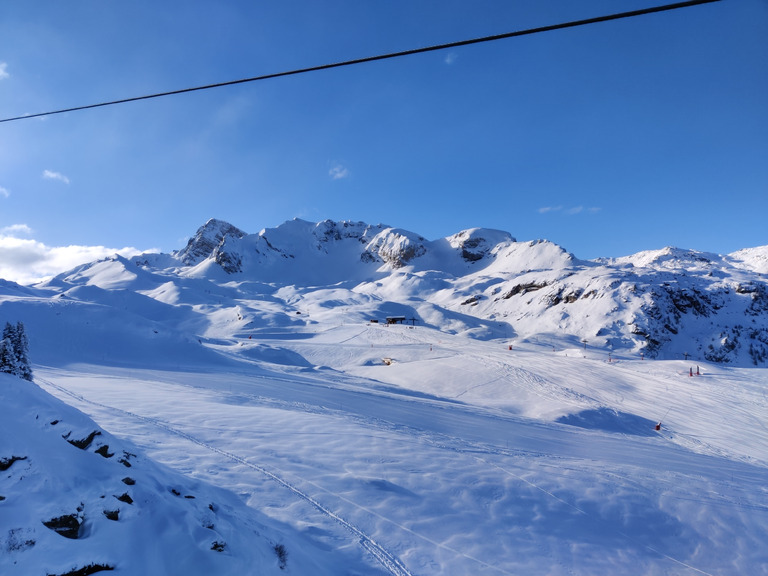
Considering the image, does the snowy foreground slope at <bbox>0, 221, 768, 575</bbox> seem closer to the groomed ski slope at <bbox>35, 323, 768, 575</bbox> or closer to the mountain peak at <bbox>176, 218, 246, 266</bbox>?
the groomed ski slope at <bbox>35, 323, 768, 575</bbox>

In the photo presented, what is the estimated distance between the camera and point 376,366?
3428 centimetres

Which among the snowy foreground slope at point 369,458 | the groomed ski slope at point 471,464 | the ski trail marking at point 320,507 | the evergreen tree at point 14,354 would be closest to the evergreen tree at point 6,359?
the evergreen tree at point 14,354

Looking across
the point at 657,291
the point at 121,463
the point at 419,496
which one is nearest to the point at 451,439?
the point at 419,496

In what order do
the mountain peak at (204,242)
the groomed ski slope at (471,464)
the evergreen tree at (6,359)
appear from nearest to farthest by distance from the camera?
the evergreen tree at (6,359)
the groomed ski slope at (471,464)
the mountain peak at (204,242)

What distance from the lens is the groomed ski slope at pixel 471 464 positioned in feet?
24.7

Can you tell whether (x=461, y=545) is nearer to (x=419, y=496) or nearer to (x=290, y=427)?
(x=419, y=496)

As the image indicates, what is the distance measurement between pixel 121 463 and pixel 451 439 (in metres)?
10.4

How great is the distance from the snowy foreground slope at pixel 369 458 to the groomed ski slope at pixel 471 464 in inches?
2.7

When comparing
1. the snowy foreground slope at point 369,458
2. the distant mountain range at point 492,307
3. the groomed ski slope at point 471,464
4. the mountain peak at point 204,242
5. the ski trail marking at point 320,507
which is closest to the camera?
the snowy foreground slope at point 369,458

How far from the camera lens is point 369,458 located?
34.6 feet

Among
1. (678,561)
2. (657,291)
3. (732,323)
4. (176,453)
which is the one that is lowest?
(678,561)

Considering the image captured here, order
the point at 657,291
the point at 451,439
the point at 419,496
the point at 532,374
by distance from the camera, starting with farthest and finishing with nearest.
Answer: the point at 657,291
the point at 532,374
the point at 451,439
the point at 419,496

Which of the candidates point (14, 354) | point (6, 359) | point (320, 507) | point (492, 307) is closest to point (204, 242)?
point (492, 307)

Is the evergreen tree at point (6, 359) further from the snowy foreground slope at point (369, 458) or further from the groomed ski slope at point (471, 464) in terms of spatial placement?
the groomed ski slope at point (471, 464)
